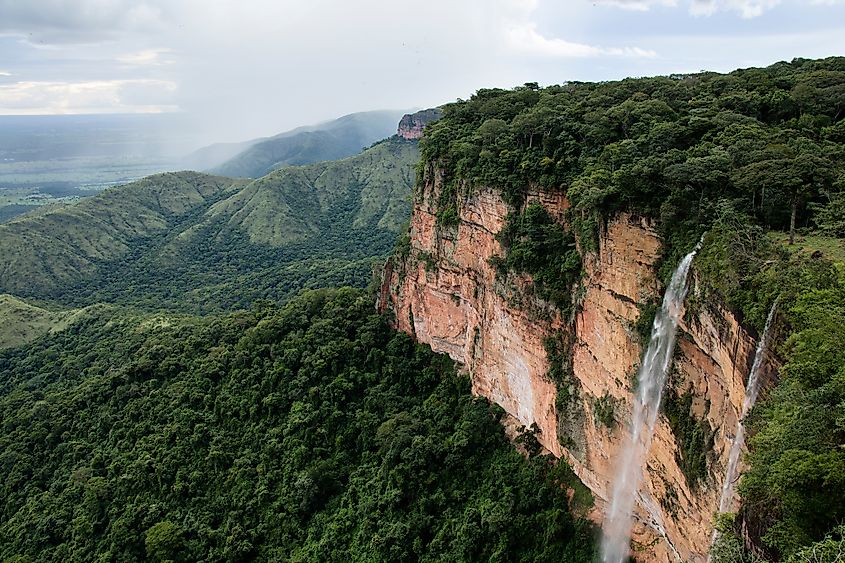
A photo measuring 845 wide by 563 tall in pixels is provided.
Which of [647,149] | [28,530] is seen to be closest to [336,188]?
[28,530]

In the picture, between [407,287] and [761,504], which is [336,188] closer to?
[407,287]

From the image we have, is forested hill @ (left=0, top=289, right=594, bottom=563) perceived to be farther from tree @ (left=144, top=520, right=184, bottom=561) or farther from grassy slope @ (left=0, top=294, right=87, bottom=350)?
grassy slope @ (left=0, top=294, right=87, bottom=350)

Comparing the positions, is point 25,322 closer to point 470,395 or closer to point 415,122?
point 470,395

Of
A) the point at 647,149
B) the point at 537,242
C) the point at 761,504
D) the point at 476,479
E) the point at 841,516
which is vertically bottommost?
the point at 476,479

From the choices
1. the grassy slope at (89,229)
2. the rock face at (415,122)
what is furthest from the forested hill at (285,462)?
the rock face at (415,122)

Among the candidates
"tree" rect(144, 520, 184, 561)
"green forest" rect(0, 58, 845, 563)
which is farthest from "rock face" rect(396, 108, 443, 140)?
"tree" rect(144, 520, 184, 561)

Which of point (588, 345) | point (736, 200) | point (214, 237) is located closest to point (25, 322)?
point (214, 237)

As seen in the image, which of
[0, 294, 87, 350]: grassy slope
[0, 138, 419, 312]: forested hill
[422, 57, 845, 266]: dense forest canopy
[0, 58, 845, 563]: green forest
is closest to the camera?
[0, 58, 845, 563]: green forest
